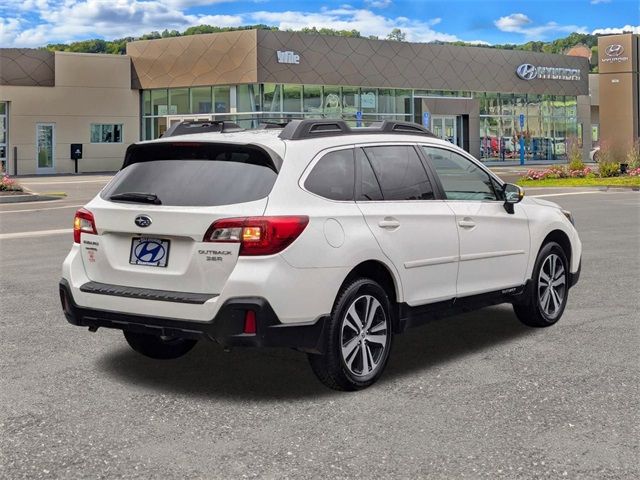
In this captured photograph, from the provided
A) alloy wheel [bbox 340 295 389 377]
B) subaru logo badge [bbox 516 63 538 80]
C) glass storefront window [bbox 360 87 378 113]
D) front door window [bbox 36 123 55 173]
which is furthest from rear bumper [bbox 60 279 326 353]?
subaru logo badge [bbox 516 63 538 80]

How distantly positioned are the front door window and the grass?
26.3 meters

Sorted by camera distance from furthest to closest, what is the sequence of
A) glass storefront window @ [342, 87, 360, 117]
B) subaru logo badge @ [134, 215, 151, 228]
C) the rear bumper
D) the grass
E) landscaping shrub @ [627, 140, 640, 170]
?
glass storefront window @ [342, 87, 360, 117]
landscaping shrub @ [627, 140, 640, 170]
the grass
subaru logo badge @ [134, 215, 151, 228]
the rear bumper

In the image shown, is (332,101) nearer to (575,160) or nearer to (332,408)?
(575,160)

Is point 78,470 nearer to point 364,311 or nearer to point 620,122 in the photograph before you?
point 364,311

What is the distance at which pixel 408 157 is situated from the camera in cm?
633

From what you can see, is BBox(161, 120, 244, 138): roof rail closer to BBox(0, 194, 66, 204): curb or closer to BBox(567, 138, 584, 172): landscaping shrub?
BBox(0, 194, 66, 204): curb

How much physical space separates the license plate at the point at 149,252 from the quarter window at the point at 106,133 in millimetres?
44884

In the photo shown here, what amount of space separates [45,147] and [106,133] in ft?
12.1

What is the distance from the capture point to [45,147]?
47.1 m

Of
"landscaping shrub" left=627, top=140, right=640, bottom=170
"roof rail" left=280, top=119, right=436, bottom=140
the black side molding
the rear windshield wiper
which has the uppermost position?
"landscaping shrub" left=627, top=140, right=640, bottom=170

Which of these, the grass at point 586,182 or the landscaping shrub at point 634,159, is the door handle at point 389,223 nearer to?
the grass at point 586,182

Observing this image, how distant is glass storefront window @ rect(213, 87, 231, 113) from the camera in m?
46.6

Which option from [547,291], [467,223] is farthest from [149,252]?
[547,291]

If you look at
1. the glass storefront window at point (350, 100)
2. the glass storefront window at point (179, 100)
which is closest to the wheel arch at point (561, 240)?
the glass storefront window at point (350, 100)
